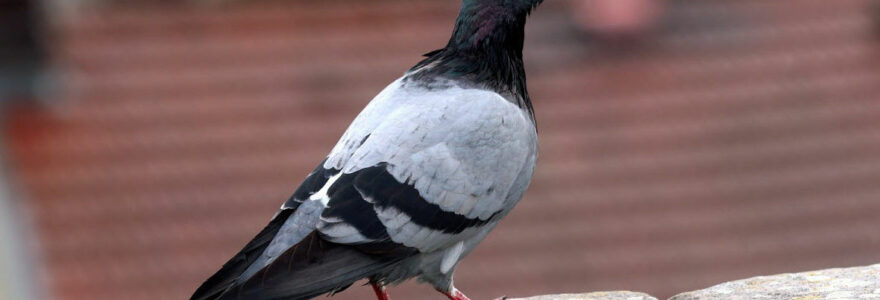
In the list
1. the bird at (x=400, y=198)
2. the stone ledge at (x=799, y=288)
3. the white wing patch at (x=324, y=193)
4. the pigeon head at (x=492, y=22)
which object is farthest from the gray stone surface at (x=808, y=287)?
the white wing patch at (x=324, y=193)

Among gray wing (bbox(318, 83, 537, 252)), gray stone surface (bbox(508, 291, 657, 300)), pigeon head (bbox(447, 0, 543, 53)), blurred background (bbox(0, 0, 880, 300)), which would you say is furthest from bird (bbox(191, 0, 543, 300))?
blurred background (bbox(0, 0, 880, 300))

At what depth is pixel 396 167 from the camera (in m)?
3.76

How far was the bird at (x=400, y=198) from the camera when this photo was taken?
3.57m

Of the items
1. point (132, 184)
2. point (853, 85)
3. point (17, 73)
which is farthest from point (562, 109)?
point (17, 73)

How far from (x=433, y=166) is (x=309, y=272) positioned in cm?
50

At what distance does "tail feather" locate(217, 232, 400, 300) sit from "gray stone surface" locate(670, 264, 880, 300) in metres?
1.04

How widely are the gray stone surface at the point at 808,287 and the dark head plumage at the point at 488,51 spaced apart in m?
0.86

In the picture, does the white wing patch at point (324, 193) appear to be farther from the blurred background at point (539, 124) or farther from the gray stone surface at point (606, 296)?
the blurred background at point (539, 124)

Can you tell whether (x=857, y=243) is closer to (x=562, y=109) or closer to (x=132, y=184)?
(x=562, y=109)

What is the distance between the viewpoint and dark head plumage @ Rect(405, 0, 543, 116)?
13.7 ft

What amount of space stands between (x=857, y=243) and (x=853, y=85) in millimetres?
1137

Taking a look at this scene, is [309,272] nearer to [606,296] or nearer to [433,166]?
[433,166]

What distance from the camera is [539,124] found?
8.85 metres

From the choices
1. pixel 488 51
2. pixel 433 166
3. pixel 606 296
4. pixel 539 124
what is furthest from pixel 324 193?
pixel 539 124
